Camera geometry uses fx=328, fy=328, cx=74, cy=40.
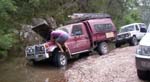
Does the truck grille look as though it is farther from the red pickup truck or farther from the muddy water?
the muddy water

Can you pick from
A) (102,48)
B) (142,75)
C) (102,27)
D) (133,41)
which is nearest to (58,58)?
(102,48)

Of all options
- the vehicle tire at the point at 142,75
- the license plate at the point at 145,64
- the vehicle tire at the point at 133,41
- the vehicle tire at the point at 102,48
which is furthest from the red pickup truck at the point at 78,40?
the license plate at the point at 145,64

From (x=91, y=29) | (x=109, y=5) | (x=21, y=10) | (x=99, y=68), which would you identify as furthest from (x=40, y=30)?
(x=109, y=5)

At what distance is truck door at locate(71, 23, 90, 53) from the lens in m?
16.1

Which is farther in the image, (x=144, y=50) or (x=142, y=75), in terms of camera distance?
(x=142, y=75)

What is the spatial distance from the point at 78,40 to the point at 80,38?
0.73ft

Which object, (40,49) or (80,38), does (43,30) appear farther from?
(80,38)

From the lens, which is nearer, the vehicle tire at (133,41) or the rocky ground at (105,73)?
the rocky ground at (105,73)

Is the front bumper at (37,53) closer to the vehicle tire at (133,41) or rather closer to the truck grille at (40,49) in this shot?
the truck grille at (40,49)

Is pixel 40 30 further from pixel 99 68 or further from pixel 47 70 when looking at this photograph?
pixel 99 68

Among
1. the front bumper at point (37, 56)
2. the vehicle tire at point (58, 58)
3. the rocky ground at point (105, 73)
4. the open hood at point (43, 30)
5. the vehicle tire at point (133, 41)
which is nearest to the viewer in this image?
the rocky ground at point (105, 73)

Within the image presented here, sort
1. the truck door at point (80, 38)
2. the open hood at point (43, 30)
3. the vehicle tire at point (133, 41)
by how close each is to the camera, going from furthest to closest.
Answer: the vehicle tire at point (133, 41) → the truck door at point (80, 38) → the open hood at point (43, 30)

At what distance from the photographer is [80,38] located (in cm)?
1639

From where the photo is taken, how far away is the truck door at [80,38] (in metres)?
16.1
